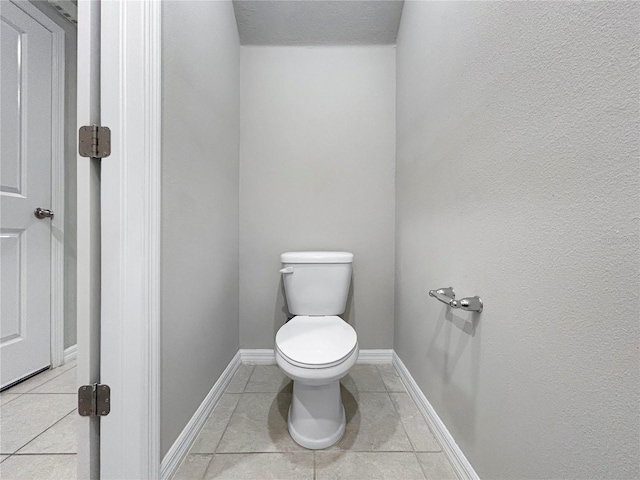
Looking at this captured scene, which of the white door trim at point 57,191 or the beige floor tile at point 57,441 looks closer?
the beige floor tile at point 57,441

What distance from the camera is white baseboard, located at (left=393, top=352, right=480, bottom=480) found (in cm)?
90

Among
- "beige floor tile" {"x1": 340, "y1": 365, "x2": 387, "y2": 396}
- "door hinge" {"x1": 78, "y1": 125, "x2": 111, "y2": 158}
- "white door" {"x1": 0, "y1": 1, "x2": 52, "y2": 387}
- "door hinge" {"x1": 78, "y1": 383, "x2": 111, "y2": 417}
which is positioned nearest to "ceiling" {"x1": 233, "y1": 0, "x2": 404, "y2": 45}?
"white door" {"x1": 0, "y1": 1, "x2": 52, "y2": 387}

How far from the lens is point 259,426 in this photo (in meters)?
1.20

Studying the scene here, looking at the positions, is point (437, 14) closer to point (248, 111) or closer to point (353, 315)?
point (248, 111)

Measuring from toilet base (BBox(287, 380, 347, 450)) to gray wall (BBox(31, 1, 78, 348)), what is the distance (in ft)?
5.10

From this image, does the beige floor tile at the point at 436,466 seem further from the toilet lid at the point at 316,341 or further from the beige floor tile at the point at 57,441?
the beige floor tile at the point at 57,441

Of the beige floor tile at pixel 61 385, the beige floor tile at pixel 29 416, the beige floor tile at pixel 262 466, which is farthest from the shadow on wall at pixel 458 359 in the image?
the beige floor tile at pixel 61 385

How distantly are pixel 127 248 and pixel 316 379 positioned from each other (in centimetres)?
76

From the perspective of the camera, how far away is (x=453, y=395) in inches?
38.7

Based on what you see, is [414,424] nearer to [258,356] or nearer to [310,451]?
[310,451]

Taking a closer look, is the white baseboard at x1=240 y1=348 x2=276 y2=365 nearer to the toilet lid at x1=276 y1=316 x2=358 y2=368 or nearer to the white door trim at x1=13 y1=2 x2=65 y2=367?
the toilet lid at x1=276 y1=316 x2=358 y2=368

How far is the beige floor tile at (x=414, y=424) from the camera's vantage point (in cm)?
108

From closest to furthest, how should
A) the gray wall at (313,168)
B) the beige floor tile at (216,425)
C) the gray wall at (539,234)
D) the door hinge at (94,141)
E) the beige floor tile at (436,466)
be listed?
the gray wall at (539,234) → the door hinge at (94,141) → the beige floor tile at (436,466) → the beige floor tile at (216,425) → the gray wall at (313,168)

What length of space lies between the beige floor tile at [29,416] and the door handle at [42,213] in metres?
0.92
